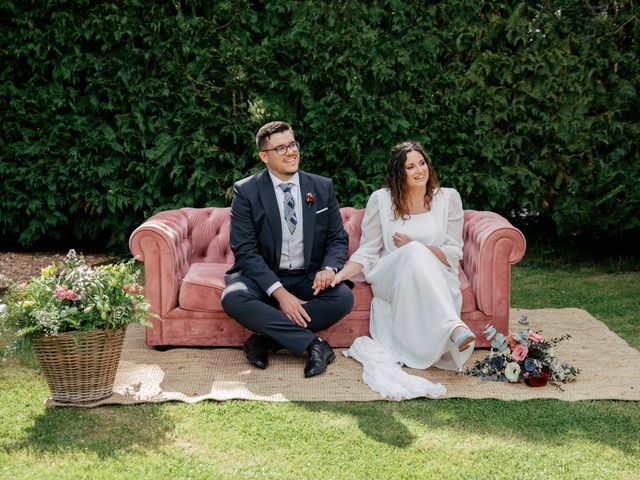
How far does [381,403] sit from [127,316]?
130cm

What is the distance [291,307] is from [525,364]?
130cm

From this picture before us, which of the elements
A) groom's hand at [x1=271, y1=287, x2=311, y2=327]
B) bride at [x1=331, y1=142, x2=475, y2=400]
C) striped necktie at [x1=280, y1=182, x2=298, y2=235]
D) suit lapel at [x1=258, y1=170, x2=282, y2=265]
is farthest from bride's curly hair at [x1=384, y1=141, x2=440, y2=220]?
groom's hand at [x1=271, y1=287, x2=311, y2=327]

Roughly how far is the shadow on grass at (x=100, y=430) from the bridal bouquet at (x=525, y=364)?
68.2 inches

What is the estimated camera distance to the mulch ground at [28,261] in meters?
6.62

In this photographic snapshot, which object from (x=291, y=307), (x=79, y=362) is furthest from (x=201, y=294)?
(x=79, y=362)

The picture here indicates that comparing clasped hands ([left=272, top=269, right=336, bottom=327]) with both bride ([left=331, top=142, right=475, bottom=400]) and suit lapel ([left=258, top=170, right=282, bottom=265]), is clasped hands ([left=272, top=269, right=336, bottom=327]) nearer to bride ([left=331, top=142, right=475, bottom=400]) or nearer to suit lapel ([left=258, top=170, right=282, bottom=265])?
bride ([left=331, top=142, right=475, bottom=400])

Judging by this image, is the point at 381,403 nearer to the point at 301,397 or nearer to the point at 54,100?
the point at 301,397

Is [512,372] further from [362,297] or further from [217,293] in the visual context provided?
[217,293]

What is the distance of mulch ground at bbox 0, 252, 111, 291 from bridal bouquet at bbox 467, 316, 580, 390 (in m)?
4.26

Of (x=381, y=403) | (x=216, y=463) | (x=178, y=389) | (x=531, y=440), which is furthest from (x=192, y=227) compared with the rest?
(x=531, y=440)

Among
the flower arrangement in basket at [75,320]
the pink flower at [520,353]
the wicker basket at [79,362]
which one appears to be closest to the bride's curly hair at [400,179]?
the pink flower at [520,353]

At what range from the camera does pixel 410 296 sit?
414 centimetres

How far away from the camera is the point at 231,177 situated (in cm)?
675

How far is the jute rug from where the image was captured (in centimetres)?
366
